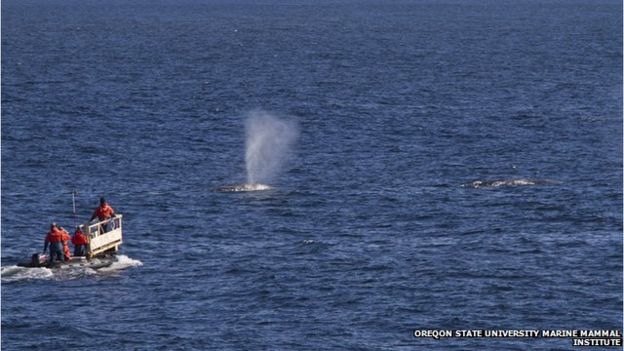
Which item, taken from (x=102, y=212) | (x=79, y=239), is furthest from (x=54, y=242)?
(x=102, y=212)

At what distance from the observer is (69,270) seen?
7919 cm

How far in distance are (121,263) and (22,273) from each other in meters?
5.33

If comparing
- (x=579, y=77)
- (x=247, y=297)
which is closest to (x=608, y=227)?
(x=247, y=297)

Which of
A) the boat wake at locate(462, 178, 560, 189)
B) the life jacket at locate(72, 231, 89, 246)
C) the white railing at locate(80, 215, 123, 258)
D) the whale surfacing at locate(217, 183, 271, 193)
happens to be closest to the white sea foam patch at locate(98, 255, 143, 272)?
the white railing at locate(80, 215, 123, 258)

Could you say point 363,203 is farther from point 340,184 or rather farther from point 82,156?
point 82,156

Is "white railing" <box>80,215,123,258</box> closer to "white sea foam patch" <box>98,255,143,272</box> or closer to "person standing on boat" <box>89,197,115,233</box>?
"person standing on boat" <box>89,197,115,233</box>

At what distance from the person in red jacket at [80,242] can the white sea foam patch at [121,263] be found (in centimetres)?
168

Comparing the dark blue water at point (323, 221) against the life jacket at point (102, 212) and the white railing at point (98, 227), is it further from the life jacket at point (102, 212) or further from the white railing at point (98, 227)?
the life jacket at point (102, 212)

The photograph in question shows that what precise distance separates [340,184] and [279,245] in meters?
20.4

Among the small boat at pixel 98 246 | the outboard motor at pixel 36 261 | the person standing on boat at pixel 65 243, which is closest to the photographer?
the outboard motor at pixel 36 261

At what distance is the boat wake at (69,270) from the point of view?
254ft

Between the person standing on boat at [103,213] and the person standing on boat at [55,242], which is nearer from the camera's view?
the person standing on boat at [55,242]

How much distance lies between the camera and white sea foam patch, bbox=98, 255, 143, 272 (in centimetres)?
7975

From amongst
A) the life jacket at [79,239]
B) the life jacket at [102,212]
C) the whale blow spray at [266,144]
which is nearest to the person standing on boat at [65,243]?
the life jacket at [79,239]
